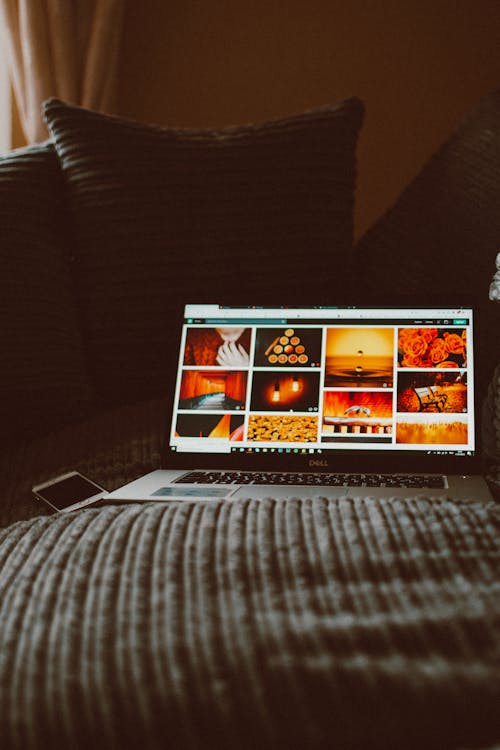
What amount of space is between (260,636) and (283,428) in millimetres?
652

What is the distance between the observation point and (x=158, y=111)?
1.87 m

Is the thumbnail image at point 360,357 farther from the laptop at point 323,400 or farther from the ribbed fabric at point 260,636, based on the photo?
the ribbed fabric at point 260,636

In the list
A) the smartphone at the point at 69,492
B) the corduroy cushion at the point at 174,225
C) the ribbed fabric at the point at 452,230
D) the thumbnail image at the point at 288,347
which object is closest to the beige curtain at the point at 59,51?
the corduroy cushion at the point at 174,225

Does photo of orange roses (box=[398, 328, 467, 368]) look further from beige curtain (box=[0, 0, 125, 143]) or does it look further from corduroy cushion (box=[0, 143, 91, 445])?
beige curtain (box=[0, 0, 125, 143])

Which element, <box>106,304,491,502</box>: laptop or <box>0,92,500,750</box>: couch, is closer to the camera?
<box>0,92,500,750</box>: couch

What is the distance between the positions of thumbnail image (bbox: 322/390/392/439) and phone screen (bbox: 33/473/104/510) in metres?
0.33

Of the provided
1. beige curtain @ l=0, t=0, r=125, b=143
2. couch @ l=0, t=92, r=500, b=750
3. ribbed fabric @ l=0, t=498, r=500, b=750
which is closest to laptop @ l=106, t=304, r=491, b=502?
couch @ l=0, t=92, r=500, b=750

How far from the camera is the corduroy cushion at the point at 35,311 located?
1.03 metres

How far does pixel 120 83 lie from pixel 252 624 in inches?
71.1

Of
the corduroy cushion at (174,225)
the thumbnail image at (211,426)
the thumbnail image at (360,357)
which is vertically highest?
the corduroy cushion at (174,225)

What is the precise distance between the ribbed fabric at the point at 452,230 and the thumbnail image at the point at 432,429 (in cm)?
12

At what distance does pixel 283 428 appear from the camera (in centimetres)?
98

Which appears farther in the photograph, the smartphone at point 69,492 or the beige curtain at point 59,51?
the beige curtain at point 59,51

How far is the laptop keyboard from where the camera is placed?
2.89 ft
